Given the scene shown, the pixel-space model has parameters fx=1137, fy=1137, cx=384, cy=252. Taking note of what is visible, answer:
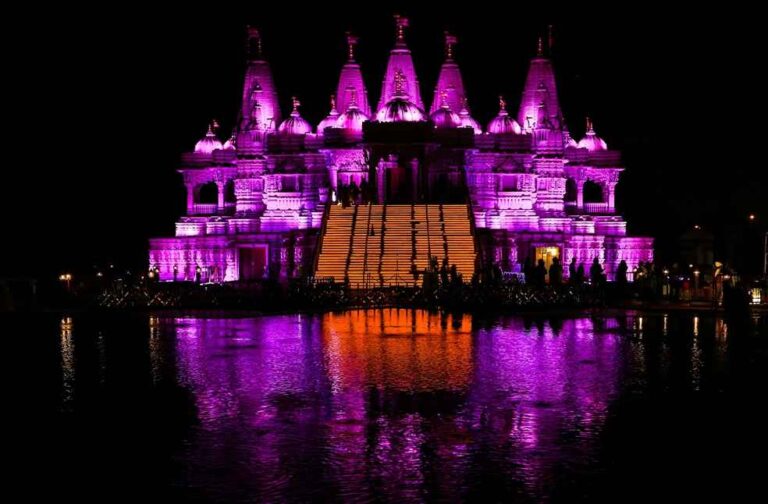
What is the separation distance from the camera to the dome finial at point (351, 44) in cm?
5925

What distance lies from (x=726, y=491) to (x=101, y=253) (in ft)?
191

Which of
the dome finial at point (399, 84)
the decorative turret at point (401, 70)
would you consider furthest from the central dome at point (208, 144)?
the dome finial at point (399, 84)

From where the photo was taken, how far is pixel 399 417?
13.8 metres

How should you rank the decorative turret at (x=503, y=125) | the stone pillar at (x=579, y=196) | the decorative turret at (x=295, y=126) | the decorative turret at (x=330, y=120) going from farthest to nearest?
1. the stone pillar at (x=579, y=196)
2. the decorative turret at (x=330, y=120)
3. the decorative turret at (x=295, y=126)
4. the decorative turret at (x=503, y=125)

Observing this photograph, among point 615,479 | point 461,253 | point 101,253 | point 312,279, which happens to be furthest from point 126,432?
point 101,253

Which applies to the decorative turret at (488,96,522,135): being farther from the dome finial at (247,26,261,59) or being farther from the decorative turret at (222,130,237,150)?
the decorative turret at (222,130,237,150)

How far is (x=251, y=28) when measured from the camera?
58.8m

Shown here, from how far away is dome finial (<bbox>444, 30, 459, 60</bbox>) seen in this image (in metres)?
60.0

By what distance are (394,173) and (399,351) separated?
125ft

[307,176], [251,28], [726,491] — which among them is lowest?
[726,491]

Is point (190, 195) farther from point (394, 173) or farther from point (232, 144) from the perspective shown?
point (394, 173)

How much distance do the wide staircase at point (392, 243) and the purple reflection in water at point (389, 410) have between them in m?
16.4

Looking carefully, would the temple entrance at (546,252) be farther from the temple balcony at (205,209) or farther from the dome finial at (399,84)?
the temple balcony at (205,209)

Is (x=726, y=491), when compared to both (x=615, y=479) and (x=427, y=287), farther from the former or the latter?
(x=427, y=287)
